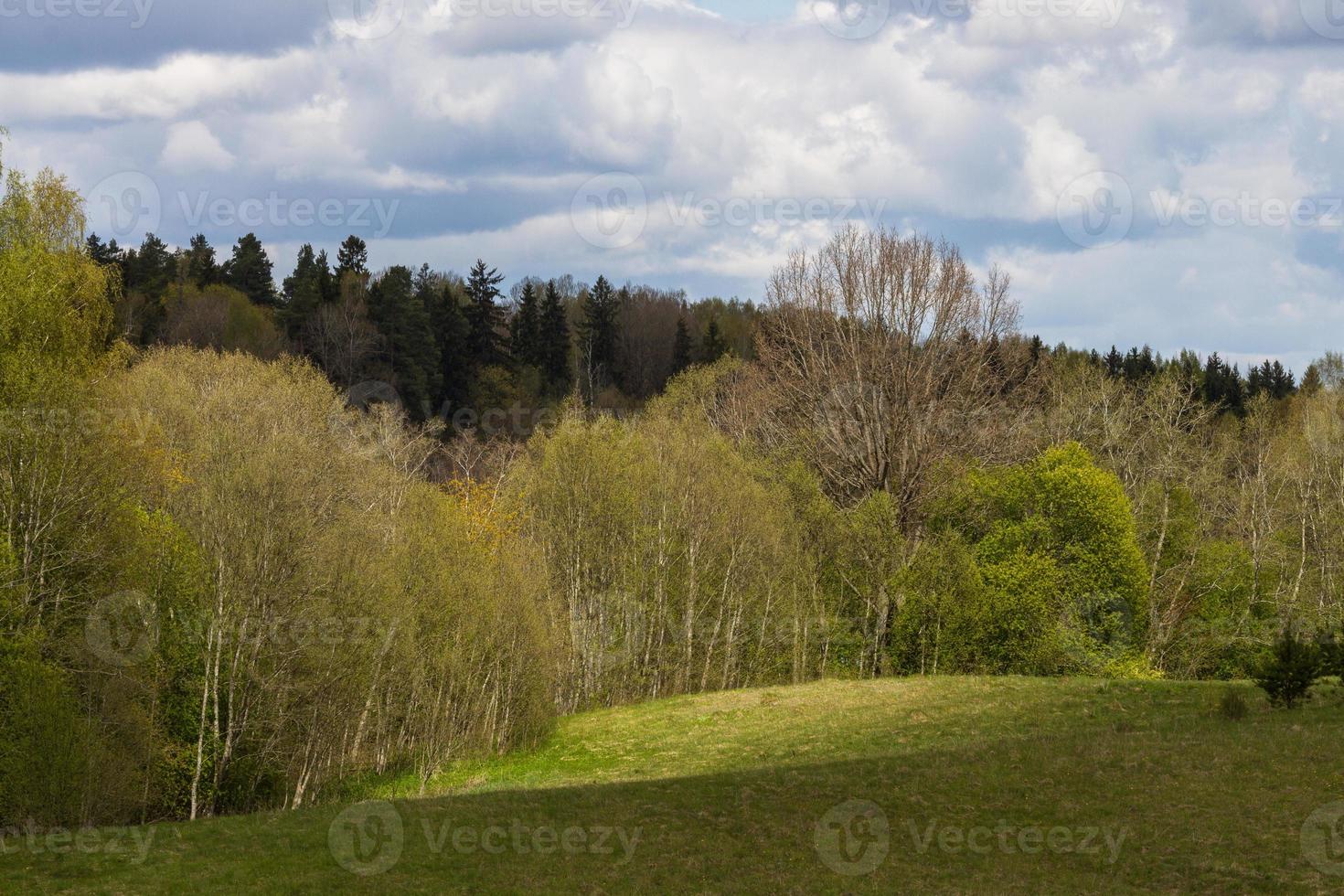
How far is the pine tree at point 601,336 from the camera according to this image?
437ft

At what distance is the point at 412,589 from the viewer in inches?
1617

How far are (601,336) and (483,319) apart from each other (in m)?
23.0

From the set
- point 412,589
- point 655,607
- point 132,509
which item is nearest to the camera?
point 132,509

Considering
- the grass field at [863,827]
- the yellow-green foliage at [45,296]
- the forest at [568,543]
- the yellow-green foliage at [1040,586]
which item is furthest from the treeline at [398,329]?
the grass field at [863,827]

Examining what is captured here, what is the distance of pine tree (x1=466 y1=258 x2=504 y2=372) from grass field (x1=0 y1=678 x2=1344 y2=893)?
84.5 meters

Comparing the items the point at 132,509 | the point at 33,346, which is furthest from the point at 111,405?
the point at 132,509

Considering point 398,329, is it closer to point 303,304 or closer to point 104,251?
point 303,304

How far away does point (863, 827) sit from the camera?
2455 cm

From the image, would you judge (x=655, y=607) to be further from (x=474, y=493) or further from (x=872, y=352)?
(x=474, y=493)

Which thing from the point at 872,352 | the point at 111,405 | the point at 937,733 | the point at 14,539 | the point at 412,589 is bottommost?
the point at 937,733

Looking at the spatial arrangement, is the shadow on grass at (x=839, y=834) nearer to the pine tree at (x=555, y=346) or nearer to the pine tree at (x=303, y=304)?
the pine tree at (x=303, y=304)

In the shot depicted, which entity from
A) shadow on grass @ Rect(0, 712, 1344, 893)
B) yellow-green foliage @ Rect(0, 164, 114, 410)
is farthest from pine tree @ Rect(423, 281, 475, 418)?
shadow on grass @ Rect(0, 712, 1344, 893)

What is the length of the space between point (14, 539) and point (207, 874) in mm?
16527

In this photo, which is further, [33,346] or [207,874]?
[33,346]
